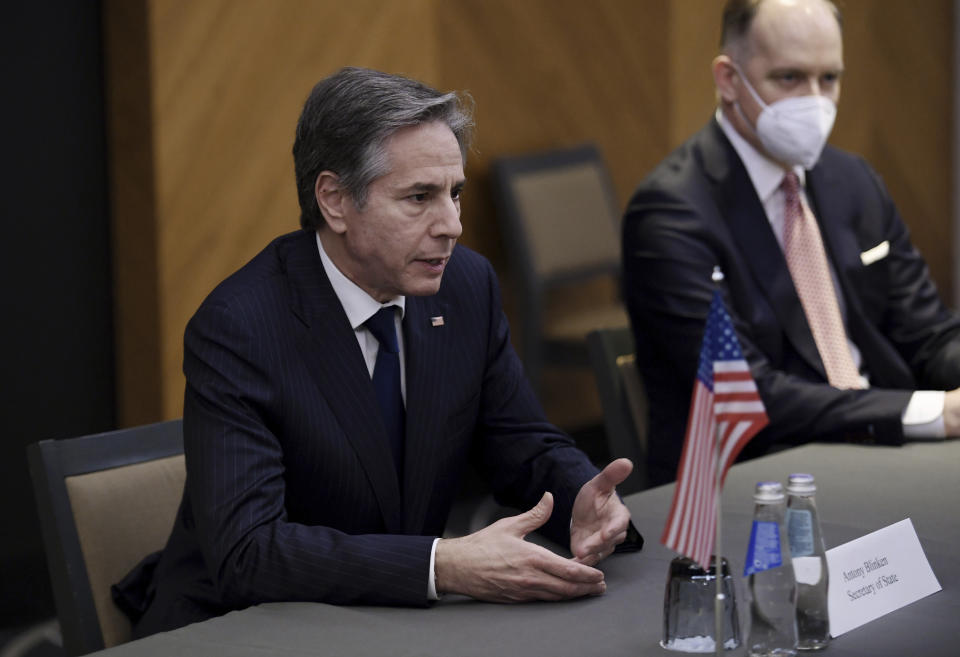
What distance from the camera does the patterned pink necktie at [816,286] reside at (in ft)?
10.4

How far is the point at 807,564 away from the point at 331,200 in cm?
101

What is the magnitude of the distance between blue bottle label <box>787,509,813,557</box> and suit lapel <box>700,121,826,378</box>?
1.56 metres

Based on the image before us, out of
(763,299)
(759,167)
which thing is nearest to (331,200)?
(763,299)

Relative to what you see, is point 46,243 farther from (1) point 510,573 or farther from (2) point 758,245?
(1) point 510,573

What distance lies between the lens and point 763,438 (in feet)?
9.74

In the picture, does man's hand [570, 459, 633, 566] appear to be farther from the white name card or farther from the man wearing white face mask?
the man wearing white face mask

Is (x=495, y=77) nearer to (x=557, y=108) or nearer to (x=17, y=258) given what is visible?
(x=557, y=108)

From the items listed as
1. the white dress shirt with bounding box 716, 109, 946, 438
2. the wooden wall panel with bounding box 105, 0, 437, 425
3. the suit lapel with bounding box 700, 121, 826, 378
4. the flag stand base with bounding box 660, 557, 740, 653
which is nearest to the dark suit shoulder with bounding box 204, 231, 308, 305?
the flag stand base with bounding box 660, 557, 740, 653

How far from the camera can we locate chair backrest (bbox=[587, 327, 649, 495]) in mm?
3033

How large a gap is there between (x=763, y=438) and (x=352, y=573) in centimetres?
143

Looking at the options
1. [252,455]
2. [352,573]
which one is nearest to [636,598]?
[352,573]

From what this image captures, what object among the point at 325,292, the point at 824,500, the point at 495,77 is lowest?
the point at 824,500

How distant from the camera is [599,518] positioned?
1.98m

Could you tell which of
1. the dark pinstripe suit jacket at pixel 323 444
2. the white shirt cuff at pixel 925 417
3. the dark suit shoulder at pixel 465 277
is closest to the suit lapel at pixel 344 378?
the dark pinstripe suit jacket at pixel 323 444
